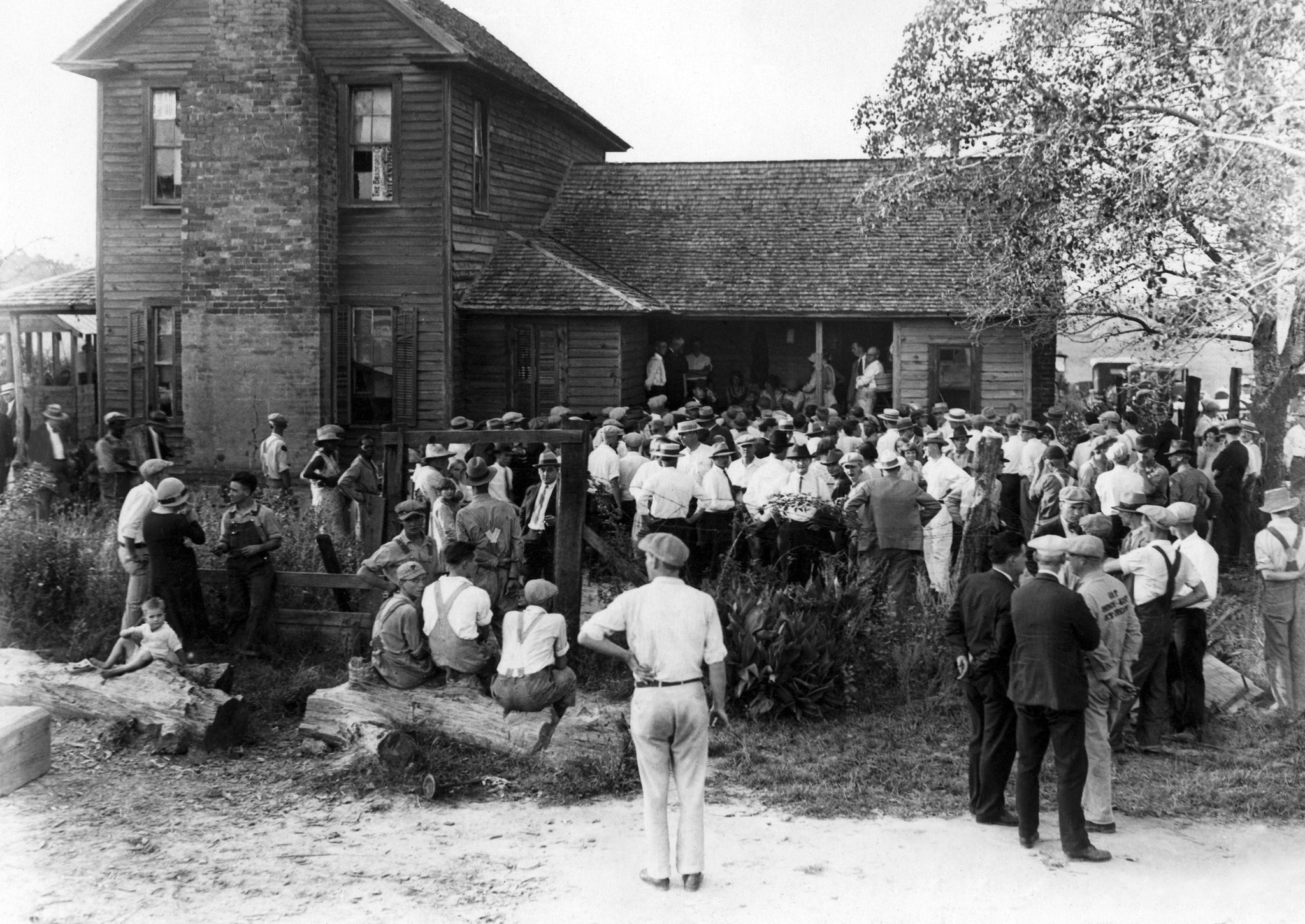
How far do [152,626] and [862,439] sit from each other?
772 cm

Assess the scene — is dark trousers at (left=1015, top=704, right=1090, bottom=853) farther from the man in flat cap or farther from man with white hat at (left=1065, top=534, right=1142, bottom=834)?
the man in flat cap

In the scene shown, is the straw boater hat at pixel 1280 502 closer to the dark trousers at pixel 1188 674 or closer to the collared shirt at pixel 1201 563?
the collared shirt at pixel 1201 563

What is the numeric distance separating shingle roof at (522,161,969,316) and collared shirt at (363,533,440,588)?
12836mm

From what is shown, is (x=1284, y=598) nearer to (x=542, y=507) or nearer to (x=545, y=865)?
(x=545, y=865)

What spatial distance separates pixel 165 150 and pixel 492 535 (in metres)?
13.8

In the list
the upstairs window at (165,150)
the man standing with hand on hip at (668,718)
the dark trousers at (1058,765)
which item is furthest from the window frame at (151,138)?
the dark trousers at (1058,765)

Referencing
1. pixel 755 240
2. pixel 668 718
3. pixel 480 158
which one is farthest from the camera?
pixel 755 240

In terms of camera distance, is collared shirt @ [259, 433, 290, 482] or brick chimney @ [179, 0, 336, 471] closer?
collared shirt @ [259, 433, 290, 482]

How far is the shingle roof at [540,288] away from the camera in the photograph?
20953mm

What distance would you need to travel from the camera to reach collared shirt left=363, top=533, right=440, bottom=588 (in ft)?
33.6

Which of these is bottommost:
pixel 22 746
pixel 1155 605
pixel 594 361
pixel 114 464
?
pixel 22 746

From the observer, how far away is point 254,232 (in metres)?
20.0

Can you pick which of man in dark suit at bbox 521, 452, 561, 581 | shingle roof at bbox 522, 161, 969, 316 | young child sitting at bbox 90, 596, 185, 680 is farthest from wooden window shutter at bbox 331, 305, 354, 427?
young child sitting at bbox 90, 596, 185, 680

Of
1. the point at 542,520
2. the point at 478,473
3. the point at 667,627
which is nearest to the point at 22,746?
the point at 478,473
